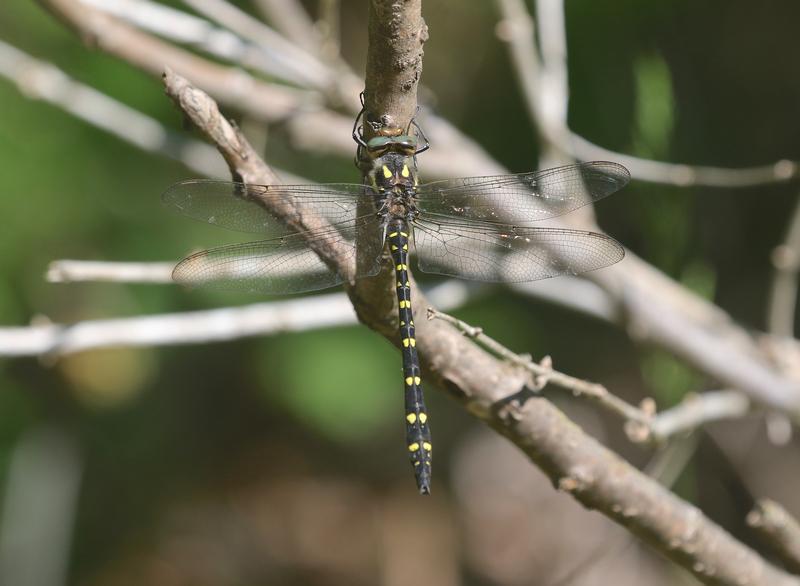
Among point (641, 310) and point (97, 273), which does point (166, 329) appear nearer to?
point (97, 273)

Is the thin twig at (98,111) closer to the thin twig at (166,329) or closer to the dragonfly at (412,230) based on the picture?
the thin twig at (166,329)

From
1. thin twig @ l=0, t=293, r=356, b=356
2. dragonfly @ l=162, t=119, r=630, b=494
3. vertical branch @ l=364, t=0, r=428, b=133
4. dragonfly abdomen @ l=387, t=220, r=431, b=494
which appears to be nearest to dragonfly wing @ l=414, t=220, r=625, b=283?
dragonfly @ l=162, t=119, r=630, b=494

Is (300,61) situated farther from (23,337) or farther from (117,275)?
(23,337)

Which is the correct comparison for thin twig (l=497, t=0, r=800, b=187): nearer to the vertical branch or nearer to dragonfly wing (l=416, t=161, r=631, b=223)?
dragonfly wing (l=416, t=161, r=631, b=223)

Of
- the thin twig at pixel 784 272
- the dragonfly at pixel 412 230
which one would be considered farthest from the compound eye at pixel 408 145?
the thin twig at pixel 784 272

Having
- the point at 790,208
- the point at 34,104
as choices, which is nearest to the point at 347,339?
the point at 34,104

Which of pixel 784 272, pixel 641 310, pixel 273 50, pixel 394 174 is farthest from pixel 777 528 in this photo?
pixel 273 50
